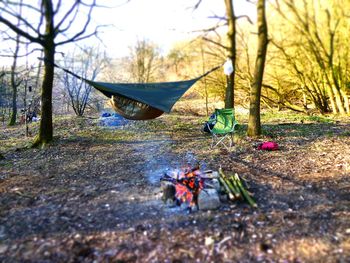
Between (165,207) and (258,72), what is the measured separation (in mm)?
3030

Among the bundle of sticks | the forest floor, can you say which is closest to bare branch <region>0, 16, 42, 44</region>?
the forest floor

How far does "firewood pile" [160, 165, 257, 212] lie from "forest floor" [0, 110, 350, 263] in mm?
83

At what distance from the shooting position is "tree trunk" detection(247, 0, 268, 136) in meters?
4.55

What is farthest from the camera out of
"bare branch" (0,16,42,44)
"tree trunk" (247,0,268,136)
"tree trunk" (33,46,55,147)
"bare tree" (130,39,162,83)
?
"bare tree" (130,39,162,83)

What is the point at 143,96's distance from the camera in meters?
4.28

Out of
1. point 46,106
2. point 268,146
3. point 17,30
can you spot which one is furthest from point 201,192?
point 46,106

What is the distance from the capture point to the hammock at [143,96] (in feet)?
13.8

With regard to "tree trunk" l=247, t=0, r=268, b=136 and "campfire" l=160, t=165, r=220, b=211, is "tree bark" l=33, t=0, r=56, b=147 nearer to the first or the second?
"campfire" l=160, t=165, r=220, b=211

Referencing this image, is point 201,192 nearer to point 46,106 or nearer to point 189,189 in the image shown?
point 189,189

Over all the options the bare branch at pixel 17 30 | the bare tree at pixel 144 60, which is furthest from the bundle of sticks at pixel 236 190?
the bare tree at pixel 144 60

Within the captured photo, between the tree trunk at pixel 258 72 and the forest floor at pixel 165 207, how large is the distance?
9.4 inches

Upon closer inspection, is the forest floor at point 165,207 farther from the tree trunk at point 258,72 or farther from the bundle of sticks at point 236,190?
the tree trunk at point 258,72

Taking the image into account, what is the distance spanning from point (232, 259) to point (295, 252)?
41 cm

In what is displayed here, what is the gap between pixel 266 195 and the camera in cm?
278
